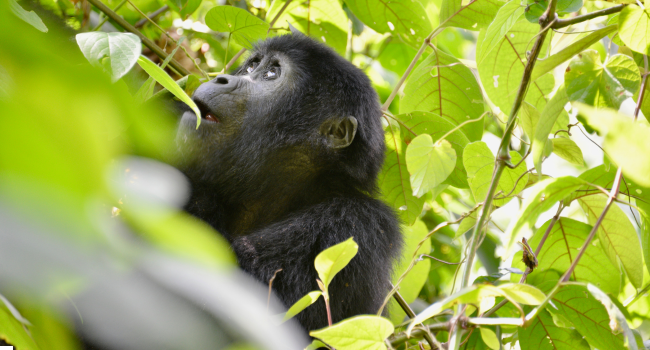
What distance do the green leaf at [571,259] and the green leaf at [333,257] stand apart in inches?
36.5

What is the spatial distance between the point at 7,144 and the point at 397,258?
1.80 meters

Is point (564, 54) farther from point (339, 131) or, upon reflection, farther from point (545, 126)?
point (339, 131)

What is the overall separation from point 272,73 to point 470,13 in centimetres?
90

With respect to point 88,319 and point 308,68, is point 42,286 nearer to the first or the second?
point 88,319

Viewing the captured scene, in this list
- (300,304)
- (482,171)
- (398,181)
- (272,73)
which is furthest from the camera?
(272,73)

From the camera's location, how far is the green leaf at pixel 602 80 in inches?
46.3

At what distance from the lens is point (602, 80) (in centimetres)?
121

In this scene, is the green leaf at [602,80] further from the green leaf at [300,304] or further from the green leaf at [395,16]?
the green leaf at [395,16]

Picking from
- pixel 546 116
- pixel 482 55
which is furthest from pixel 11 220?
pixel 482 55

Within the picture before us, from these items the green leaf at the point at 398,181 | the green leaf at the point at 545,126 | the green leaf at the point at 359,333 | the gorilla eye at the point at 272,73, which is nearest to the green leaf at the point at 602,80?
the green leaf at the point at 545,126

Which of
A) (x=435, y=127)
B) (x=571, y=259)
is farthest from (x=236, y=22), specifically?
(x=571, y=259)

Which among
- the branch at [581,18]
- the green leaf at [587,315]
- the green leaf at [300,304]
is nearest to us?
the green leaf at [300,304]

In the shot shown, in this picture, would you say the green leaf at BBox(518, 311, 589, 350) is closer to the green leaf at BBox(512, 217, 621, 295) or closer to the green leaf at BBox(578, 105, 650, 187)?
the green leaf at BBox(512, 217, 621, 295)

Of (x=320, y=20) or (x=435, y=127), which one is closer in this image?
(x=435, y=127)
